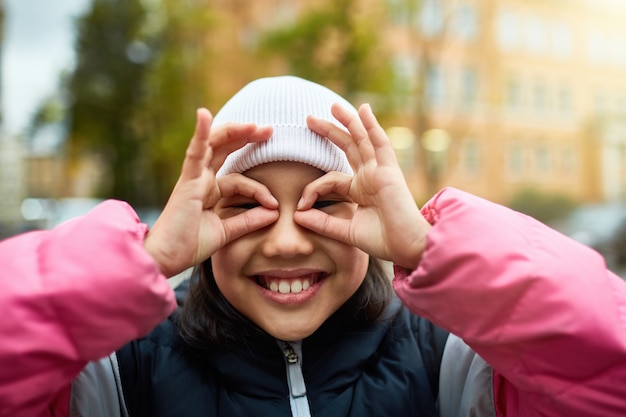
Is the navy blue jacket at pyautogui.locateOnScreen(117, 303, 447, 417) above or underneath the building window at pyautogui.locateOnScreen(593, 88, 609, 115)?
above

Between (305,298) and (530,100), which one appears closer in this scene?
(305,298)

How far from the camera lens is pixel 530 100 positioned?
1254 inches

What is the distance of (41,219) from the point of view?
1113 centimetres

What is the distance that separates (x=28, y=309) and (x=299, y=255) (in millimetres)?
703

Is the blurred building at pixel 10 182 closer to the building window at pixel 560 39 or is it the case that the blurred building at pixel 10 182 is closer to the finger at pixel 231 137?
the finger at pixel 231 137

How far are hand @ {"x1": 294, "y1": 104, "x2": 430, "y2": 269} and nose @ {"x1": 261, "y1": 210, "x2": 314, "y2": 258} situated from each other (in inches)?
1.1

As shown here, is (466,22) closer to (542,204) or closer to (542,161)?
(542,204)

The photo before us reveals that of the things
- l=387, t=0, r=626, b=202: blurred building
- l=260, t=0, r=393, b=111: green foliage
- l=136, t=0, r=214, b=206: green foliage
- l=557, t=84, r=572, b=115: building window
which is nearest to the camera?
l=260, t=0, r=393, b=111: green foliage

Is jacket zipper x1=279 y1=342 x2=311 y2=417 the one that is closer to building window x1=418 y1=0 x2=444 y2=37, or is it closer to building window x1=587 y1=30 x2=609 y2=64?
building window x1=418 y1=0 x2=444 y2=37

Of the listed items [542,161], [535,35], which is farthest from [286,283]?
[542,161]

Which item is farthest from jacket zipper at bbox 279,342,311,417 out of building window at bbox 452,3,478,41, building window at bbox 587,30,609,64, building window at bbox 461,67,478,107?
building window at bbox 587,30,609,64

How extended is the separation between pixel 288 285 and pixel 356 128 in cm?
48

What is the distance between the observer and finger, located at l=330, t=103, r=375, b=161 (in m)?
1.70

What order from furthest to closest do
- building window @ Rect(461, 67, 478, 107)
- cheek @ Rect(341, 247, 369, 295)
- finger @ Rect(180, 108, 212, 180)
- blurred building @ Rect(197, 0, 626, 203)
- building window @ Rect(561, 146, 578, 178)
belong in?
building window @ Rect(561, 146, 578, 178)
building window @ Rect(461, 67, 478, 107)
blurred building @ Rect(197, 0, 626, 203)
cheek @ Rect(341, 247, 369, 295)
finger @ Rect(180, 108, 212, 180)
